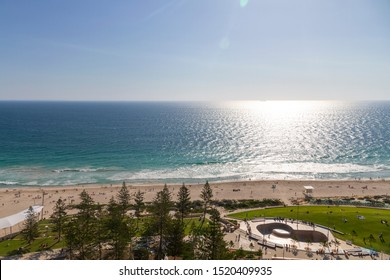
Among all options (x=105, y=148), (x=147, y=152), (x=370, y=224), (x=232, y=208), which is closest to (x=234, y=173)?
(x=232, y=208)

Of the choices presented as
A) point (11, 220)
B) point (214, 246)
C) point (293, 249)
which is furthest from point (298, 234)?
point (11, 220)

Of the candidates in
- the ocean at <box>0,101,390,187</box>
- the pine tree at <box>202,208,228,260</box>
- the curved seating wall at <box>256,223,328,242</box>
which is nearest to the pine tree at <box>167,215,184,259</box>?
the pine tree at <box>202,208,228,260</box>

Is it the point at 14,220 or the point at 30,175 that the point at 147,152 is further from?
the point at 14,220

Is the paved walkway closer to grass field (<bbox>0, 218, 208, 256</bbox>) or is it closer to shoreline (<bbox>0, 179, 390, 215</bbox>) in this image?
grass field (<bbox>0, 218, 208, 256</bbox>)
